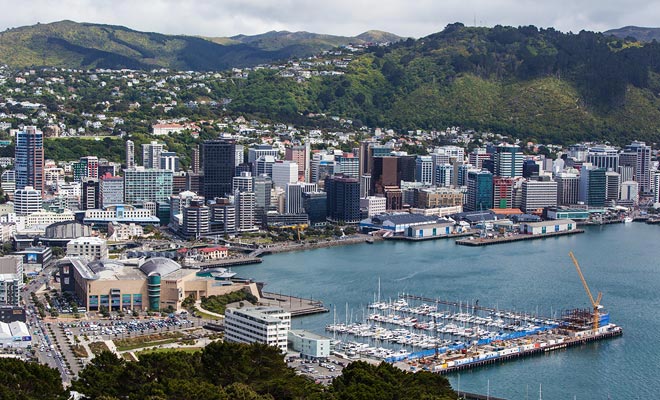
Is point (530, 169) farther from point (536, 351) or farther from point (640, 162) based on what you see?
point (536, 351)

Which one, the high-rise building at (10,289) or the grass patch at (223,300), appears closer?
the high-rise building at (10,289)

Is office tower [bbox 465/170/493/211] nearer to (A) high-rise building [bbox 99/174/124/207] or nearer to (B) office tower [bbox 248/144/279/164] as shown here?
(B) office tower [bbox 248/144/279/164]

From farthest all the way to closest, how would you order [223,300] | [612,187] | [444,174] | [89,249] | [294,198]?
[612,187] → [444,174] → [294,198] → [89,249] → [223,300]

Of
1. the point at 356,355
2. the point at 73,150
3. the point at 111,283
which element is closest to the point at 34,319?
the point at 111,283

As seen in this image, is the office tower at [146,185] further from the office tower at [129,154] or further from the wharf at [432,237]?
the wharf at [432,237]

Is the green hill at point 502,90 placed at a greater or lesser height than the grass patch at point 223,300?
greater

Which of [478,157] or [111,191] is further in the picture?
[478,157]

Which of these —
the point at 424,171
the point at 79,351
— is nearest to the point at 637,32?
the point at 424,171

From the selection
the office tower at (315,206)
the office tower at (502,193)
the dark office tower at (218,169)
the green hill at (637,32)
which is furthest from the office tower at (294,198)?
the green hill at (637,32)
